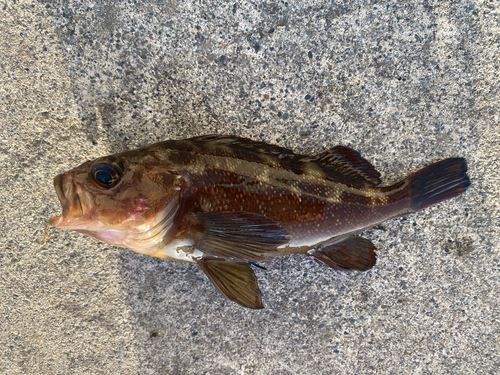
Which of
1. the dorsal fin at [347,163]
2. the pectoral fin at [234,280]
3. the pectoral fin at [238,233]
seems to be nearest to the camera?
the pectoral fin at [238,233]

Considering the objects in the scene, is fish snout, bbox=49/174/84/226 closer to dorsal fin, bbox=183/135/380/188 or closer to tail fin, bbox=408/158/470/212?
dorsal fin, bbox=183/135/380/188

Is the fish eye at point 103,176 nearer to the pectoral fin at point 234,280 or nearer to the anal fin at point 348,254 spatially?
the pectoral fin at point 234,280

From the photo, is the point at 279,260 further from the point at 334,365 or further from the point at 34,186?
the point at 34,186

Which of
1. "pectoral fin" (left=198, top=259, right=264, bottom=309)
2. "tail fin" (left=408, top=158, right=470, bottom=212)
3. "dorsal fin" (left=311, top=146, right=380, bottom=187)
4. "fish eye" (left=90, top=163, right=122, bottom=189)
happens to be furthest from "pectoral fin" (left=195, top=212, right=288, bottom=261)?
"tail fin" (left=408, top=158, right=470, bottom=212)

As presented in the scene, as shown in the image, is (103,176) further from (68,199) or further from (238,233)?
(238,233)

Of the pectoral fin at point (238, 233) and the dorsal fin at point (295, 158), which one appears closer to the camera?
the pectoral fin at point (238, 233)

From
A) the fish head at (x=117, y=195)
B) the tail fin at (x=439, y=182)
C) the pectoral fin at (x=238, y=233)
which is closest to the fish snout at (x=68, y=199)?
the fish head at (x=117, y=195)

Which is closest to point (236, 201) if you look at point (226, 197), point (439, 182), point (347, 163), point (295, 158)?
point (226, 197)
